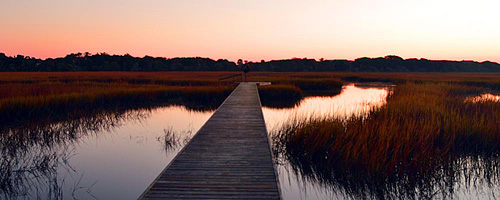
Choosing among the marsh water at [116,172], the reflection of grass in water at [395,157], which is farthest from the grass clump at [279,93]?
the reflection of grass in water at [395,157]

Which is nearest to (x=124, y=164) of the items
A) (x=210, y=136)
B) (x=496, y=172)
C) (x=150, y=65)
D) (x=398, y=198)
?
(x=210, y=136)

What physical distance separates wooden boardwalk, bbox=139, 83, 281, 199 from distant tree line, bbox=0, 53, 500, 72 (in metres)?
70.3

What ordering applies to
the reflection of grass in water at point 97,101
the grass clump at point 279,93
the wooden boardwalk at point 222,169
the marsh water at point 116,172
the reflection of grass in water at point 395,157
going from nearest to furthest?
1. the wooden boardwalk at point 222,169
2. the marsh water at point 116,172
3. the reflection of grass in water at point 395,157
4. the reflection of grass in water at point 97,101
5. the grass clump at point 279,93

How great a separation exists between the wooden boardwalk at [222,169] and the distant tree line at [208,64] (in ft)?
231

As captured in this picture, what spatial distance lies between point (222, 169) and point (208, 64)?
310ft

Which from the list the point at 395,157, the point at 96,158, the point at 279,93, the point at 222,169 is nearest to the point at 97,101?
the point at 96,158

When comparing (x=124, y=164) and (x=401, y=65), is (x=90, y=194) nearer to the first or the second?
(x=124, y=164)

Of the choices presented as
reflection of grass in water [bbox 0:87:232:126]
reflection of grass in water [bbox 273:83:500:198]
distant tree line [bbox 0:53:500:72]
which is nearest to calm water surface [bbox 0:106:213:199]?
reflection of grass in water [bbox 0:87:232:126]

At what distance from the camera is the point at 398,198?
16.5 ft

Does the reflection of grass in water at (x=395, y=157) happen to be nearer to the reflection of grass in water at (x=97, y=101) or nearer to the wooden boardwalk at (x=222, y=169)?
the wooden boardwalk at (x=222, y=169)

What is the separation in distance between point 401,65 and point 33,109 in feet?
396

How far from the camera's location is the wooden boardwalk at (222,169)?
4043 millimetres

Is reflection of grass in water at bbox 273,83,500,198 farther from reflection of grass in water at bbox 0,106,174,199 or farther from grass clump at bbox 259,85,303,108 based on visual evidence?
grass clump at bbox 259,85,303,108

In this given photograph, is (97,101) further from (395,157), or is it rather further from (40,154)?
(395,157)
